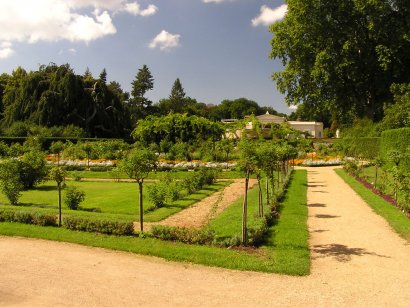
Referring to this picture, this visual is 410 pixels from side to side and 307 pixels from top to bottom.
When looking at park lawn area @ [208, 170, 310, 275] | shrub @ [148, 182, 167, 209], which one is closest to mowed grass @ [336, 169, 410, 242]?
park lawn area @ [208, 170, 310, 275]

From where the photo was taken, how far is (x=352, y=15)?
33406 millimetres

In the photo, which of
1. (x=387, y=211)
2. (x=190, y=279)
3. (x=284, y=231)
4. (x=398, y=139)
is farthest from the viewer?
(x=398, y=139)

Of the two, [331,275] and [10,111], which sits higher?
[10,111]

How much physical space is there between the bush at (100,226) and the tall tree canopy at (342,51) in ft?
87.9

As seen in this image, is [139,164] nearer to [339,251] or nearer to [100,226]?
[100,226]

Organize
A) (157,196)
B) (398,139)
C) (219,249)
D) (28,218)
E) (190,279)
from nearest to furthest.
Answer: (190,279) < (219,249) < (28,218) < (157,196) < (398,139)

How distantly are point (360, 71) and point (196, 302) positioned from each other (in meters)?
33.2

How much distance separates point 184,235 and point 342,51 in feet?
92.9

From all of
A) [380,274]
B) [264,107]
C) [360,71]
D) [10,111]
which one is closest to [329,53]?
[360,71]

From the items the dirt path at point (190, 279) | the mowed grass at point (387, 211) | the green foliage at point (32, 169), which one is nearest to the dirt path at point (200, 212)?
the dirt path at point (190, 279)

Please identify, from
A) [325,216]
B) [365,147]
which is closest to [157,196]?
[325,216]

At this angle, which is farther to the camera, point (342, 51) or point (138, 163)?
point (342, 51)

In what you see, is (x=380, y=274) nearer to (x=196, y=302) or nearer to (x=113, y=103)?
(x=196, y=302)

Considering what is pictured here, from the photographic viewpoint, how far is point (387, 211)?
12.8m
